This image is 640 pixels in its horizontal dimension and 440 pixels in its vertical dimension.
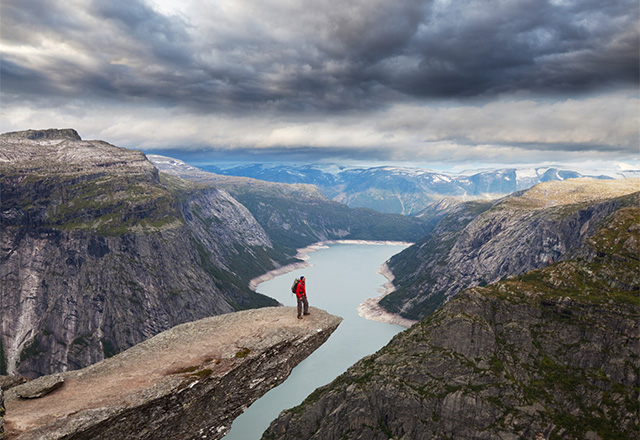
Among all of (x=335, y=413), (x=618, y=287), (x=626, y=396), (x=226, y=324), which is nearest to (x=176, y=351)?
(x=226, y=324)

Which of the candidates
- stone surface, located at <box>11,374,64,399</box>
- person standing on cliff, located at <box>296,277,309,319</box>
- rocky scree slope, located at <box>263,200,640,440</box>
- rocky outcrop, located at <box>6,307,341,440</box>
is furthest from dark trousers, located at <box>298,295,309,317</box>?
rocky scree slope, located at <box>263,200,640,440</box>

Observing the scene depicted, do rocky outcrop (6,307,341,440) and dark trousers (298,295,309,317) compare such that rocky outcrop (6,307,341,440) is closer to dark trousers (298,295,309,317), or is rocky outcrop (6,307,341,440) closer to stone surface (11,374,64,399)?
stone surface (11,374,64,399)

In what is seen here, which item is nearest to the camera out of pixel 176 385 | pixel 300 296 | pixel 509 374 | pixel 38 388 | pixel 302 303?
pixel 38 388

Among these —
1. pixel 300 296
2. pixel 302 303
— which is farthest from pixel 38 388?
pixel 302 303

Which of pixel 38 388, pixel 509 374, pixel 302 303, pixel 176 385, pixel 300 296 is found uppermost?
pixel 300 296

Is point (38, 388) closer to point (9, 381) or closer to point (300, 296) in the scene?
point (9, 381)

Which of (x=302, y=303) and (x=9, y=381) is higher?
(x=302, y=303)

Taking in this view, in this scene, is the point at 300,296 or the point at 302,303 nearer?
the point at 300,296

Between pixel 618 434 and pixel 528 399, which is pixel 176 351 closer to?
pixel 528 399
